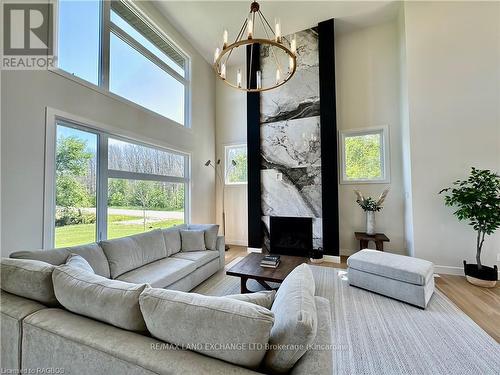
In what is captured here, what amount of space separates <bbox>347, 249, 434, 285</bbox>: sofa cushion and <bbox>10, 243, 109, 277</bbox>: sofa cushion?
9.46 feet

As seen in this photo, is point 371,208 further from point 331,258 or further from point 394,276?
point 394,276

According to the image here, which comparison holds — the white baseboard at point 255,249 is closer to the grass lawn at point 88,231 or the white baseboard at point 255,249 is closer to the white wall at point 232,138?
the white wall at point 232,138

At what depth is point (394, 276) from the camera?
245 cm

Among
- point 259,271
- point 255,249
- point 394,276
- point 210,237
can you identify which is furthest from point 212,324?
point 255,249

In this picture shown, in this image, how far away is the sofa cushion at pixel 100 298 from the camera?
992 mm

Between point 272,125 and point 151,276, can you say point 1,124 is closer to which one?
point 151,276

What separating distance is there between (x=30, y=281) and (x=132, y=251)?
130 cm

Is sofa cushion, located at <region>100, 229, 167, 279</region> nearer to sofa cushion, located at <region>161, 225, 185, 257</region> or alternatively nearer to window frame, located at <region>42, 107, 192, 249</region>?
sofa cushion, located at <region>161, 225, 185, 257</region>

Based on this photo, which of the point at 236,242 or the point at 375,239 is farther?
the point at 236,242

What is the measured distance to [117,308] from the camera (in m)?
1.00

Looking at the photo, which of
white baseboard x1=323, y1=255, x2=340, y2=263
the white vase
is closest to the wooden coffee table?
white baseboard x1=323, y1=255, x2=340, y2=263

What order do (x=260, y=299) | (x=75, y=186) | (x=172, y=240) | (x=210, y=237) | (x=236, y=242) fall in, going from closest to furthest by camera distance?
(x=260, y=299)
(x=75, y=186)
(x=172, y=240)
(x=210, y=237)
(x=236, y=242)

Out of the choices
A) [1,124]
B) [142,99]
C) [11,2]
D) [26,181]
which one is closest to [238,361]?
[26,181]

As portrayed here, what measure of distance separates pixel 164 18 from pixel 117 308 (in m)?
4.76
